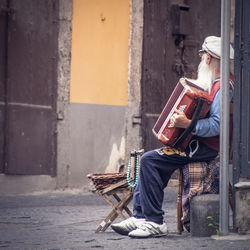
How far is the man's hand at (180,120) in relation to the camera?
255 inches

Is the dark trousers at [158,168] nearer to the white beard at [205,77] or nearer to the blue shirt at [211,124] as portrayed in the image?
the blue shirt at [211,124]

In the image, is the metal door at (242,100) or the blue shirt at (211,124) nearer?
the metal door at (242,100)

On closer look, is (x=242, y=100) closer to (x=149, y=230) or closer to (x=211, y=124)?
(x=211, y=124)

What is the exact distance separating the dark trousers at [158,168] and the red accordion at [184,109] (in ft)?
0.32

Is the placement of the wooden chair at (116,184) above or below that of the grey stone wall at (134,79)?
below

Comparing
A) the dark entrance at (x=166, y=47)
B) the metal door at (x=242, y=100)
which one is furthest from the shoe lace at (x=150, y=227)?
the dark entrance at (x=166, y=47)

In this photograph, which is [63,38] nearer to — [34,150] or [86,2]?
[86,2]

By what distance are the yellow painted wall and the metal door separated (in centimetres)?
619

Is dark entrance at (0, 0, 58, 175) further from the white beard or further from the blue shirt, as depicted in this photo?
the blue shirt

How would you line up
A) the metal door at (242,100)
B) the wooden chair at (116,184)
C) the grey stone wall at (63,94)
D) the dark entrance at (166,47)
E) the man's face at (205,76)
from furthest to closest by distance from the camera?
the dark entrance at (166,47), the grey stone wall at (63,94), the wooden chair at (116,184), the man's face at (205,76), the metal door at (242,100)

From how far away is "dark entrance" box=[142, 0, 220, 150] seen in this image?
1328cm

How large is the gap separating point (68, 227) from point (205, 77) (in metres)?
2.14

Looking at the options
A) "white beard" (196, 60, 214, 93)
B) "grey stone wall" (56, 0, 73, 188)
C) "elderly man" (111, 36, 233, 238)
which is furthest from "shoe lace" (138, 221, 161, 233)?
"grey stone wall" (56, 0, 73, 188)

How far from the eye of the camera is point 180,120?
6473 millimetres
